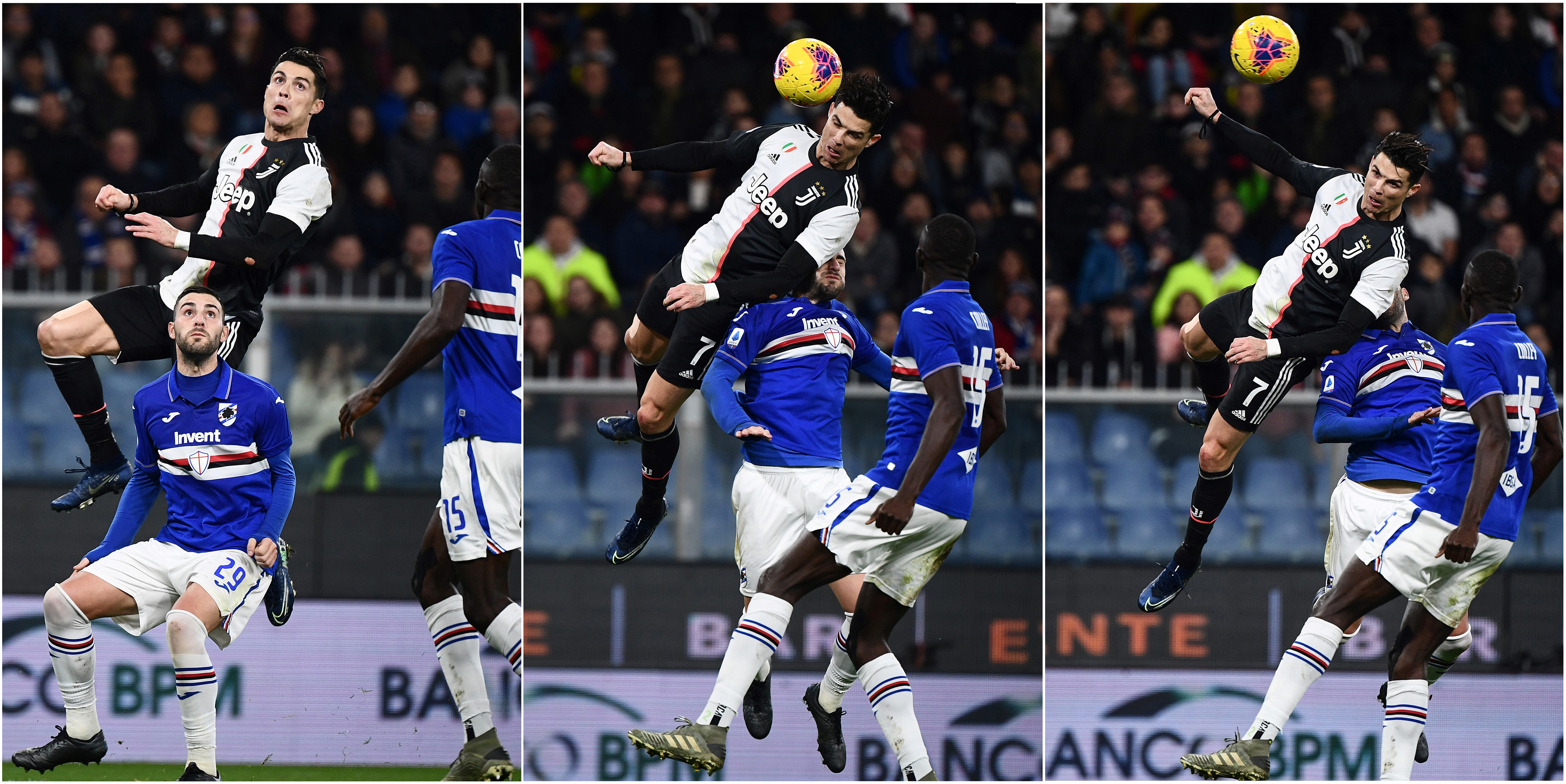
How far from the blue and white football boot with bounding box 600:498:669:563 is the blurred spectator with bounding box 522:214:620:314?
173cm

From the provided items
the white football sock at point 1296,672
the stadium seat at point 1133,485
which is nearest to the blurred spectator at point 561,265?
the stadium seat at point 1133,485

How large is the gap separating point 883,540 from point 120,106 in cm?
699

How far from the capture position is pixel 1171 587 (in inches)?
274

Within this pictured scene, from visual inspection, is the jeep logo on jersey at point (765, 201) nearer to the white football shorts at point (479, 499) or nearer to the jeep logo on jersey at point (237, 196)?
the white football shorts at point (479, 499)

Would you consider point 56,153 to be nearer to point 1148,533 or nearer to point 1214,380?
point 1148,533

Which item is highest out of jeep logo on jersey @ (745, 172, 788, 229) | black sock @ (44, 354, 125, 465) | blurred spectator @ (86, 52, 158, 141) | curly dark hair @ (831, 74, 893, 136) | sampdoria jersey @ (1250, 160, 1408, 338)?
blurred spectator @ (86, 52, 158, 141)

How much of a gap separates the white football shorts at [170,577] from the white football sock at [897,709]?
2.39 m

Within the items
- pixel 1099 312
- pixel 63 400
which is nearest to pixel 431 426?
pixel 63 400

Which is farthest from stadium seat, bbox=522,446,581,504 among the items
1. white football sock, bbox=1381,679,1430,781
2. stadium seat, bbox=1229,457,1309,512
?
white football sock, bbox=1381,679,1430,781

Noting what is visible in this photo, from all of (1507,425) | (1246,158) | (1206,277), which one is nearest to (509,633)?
(1507,425)

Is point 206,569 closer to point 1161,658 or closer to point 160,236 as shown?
point 160,236

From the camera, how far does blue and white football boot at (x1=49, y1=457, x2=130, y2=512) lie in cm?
632

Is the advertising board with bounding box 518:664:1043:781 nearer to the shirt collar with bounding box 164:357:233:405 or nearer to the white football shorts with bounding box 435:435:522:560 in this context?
the white football shorts with bounding box 435:435:522:560

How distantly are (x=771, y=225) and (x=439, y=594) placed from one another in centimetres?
205
